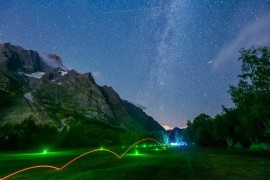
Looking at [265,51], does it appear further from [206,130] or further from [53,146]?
[206,130]

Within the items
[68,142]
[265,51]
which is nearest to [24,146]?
[68,142]

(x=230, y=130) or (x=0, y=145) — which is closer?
(x=0, y=145)

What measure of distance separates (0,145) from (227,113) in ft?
272

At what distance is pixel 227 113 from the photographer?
12150 centimetres

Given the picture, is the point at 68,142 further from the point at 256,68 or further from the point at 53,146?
the point at 256,68

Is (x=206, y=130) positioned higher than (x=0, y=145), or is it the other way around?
(x=206, y=130)

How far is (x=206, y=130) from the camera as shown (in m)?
161

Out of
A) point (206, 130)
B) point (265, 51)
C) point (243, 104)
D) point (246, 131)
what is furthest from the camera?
point (206, 130)

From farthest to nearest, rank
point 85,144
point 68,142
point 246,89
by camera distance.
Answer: point 85,144, point 68,142, point 246,89

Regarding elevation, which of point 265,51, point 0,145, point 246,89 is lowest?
point 0,145

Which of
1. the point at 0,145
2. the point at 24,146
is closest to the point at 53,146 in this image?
the point at 24,146

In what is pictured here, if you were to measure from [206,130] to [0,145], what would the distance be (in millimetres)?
101170

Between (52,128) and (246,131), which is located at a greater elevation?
(52,128)

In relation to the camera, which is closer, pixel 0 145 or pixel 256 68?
pixel 256 68
